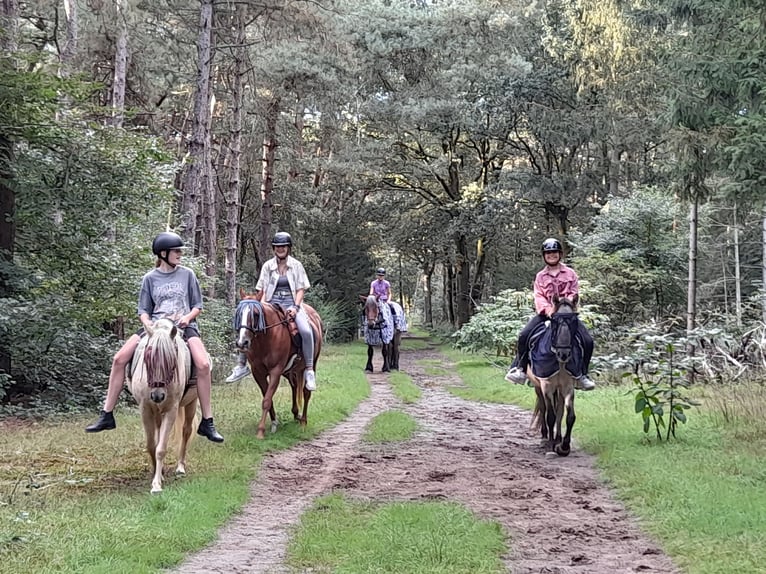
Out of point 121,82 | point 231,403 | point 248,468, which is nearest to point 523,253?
point 121,82

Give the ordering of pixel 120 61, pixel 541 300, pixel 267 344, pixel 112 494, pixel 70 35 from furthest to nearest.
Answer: pixel 120 61
pixel 70 35
pixel 267 344
pixel 541 300
pixel 112 494

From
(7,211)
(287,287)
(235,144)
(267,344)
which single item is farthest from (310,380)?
(235,144)

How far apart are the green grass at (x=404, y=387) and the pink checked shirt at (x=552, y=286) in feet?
19.1

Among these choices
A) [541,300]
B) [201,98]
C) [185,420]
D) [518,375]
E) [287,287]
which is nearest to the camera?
[185,420]

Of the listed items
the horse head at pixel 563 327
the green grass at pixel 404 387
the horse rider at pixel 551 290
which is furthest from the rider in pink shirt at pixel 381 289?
the horse head at pixel 563 327

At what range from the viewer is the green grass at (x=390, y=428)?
415 inches

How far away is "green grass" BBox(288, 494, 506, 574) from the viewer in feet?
16.5

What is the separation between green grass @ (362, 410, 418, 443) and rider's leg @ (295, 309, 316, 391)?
111 centimetres

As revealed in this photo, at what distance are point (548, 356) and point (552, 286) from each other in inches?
38.1

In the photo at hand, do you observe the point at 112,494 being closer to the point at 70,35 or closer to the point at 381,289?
the point at 70,35

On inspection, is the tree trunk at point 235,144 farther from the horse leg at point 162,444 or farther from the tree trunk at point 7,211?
the horse leg at point 162,444

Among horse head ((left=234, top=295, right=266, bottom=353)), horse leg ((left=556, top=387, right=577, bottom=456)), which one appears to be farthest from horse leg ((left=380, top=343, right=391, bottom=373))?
horse leg ((left=556, top=387, right=577, bottom=456))

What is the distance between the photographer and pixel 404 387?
1731cm

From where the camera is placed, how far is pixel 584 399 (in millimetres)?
14094
